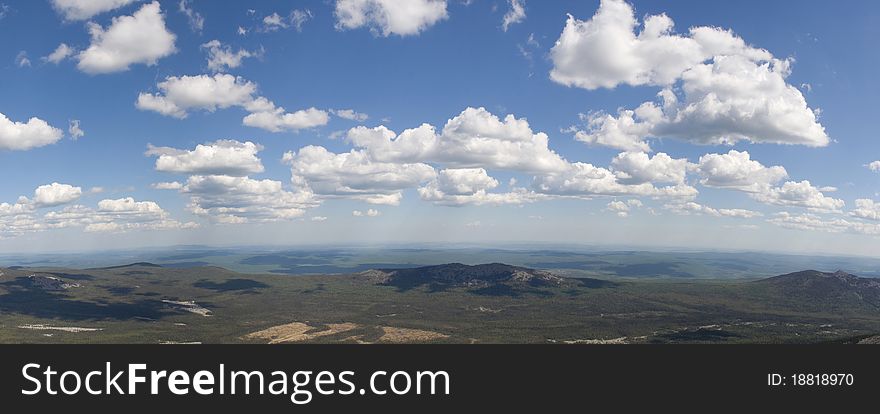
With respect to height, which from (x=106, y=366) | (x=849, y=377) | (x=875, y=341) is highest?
(x=106, y=366)

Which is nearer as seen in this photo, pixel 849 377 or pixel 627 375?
pixel 627 375

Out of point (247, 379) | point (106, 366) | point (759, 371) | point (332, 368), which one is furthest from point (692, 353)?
point (106, 366)

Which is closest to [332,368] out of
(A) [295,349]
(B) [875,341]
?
(A) [295,349]

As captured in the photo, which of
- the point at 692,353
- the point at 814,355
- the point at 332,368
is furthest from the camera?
the point at 814,355

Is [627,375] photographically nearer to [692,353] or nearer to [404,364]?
[692,353]

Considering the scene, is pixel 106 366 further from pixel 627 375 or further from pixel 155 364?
pixel 627 375

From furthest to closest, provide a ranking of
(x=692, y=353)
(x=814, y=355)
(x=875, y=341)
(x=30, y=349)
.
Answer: (x=875, y=341) → (x=814, y=355) → (x=692, y=353) → (x=30, y=349)

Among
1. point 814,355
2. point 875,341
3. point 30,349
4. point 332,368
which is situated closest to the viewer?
point 332,368

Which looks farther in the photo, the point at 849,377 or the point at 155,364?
the point at 849,377

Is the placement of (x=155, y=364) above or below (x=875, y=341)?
above
